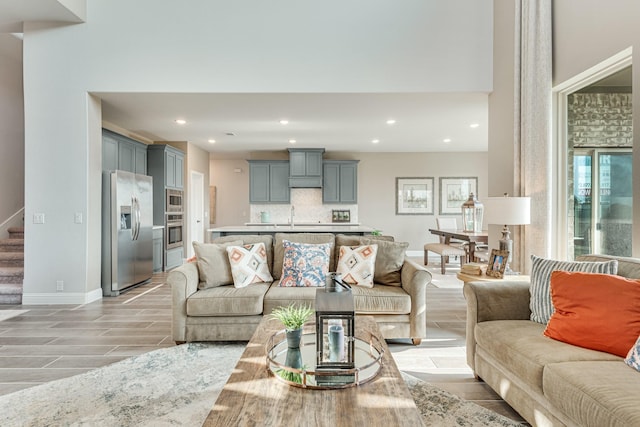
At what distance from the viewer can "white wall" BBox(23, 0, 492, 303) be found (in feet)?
13.7

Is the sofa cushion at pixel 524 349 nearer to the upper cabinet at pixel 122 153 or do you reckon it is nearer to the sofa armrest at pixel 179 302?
the sofa armrest at pixel 179 302

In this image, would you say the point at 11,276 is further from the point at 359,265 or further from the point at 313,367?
the point at 313,367

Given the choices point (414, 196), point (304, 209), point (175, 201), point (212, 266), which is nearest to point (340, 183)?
point (304, 209)

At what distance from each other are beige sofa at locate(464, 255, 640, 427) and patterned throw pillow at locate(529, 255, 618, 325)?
0.22 feet

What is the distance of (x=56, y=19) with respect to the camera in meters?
4.11

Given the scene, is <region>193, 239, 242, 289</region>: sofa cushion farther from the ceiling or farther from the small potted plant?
the ceiling

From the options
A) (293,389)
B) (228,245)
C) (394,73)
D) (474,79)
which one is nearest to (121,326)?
(228,245)

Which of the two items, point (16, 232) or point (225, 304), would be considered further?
point (16, 232)

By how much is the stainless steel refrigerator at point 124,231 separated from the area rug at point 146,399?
2334mm

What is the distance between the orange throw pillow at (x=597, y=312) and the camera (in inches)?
66.2

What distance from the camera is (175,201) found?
6906 millimetres

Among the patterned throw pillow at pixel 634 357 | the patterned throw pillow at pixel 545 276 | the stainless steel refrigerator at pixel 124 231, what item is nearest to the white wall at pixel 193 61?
the stainless steel refrigerator at pixel 124 231

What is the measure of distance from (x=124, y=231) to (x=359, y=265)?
331 centimetres

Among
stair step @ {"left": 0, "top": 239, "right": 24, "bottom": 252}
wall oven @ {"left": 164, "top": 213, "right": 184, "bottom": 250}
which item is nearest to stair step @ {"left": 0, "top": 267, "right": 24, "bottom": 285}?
stair step @ {"left": 0, "top": 239, "right": 24, "bottom": 252}
